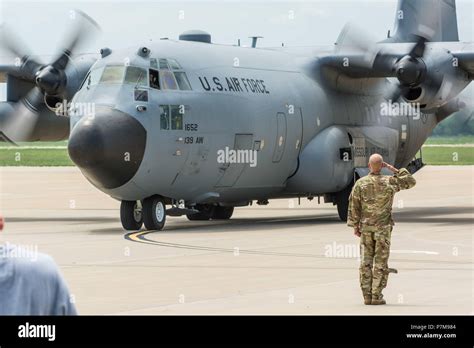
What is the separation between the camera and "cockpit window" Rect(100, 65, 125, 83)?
23.3 m

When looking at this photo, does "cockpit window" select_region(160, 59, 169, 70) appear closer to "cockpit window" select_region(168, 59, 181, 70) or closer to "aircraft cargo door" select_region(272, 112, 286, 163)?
"cockpit window" select_region(168, 59, 181, 70)

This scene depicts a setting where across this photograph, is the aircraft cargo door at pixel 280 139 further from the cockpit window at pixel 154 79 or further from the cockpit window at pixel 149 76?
the cockpit window at pixel 154 79

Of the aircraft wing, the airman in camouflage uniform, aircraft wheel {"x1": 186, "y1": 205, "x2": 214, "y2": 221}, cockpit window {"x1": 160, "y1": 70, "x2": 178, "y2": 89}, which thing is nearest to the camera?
the airman in camouflage uniform

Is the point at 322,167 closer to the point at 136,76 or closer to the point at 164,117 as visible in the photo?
the point at 164,117

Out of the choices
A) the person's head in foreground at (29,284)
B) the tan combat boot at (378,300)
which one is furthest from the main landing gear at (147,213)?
the person's head in foreground at (29,284)

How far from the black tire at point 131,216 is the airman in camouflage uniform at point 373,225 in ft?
37.8

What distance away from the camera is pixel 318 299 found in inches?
526

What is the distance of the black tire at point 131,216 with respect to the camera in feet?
79.9

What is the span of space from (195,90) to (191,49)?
4.59 ft

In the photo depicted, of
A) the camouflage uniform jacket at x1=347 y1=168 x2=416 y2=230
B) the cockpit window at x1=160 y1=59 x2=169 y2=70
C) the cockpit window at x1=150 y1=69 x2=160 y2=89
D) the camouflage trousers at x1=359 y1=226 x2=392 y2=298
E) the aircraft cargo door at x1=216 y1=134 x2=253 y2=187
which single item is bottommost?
the camouflage trousers at x1=359 y1=226 x2=392 y2=298

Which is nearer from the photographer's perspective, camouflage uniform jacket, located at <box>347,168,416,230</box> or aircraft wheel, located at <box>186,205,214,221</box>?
camouflage uniform jacket, located at <box>347,168,416,230</box>

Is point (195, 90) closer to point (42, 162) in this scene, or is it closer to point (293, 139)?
point (293, 139)

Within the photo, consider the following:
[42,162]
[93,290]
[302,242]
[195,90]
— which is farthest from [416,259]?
[42,162]

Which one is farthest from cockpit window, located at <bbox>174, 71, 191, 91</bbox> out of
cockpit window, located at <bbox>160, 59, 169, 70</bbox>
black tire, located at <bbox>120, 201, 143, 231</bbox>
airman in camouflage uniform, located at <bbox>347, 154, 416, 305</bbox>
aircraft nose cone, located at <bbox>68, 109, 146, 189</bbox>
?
airman in camouflage uniform, located at <bbox>347, 154, 416, 305</bbox>
